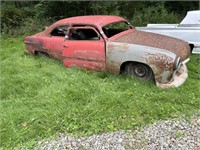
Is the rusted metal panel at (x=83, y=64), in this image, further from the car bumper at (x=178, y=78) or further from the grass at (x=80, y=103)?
the car bumper at (x=178, y=78)

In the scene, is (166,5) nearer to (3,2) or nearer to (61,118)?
(3,2)

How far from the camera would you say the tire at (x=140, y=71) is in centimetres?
507

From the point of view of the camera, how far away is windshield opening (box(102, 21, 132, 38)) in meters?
6.13

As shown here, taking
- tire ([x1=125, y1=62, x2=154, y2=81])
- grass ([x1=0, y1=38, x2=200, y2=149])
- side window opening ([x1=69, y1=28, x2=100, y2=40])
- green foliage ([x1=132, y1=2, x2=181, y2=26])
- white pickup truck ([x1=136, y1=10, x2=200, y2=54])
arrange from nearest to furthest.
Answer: grass ([x1=0, y1=38, x2=200, y2=149]), tire ([x1=125, y1=62, x2=154, y2=81]), side window opening ([x1=69, y1=28, x2=100, y2=40]), white pickup truck ([x1=136, y1=10, x2=200, y2=54]), green foliage ([x1=132, y1=2, x2=181, y2=26])

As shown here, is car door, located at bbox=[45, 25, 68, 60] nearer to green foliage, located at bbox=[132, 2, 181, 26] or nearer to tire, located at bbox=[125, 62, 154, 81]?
tire, located at bbox=[125, 62, 154, 81]

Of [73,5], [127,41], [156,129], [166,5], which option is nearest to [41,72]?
[127,41]

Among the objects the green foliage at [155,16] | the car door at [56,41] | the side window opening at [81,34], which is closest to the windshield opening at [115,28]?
the side window opening at [81,34]

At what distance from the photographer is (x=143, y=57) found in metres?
4.89

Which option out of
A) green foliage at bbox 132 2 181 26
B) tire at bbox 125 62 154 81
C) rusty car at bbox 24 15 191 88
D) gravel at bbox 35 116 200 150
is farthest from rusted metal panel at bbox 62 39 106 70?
green foliage at bbox 132 2 181 26

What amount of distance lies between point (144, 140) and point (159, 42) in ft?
7.46

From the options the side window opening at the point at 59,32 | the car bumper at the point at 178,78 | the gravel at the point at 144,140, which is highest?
the side window opening at the point at 59,32

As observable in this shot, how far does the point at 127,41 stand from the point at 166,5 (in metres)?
6.00

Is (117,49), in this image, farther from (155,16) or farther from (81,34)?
(155,16)

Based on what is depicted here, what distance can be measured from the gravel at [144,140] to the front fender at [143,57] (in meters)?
1.15
